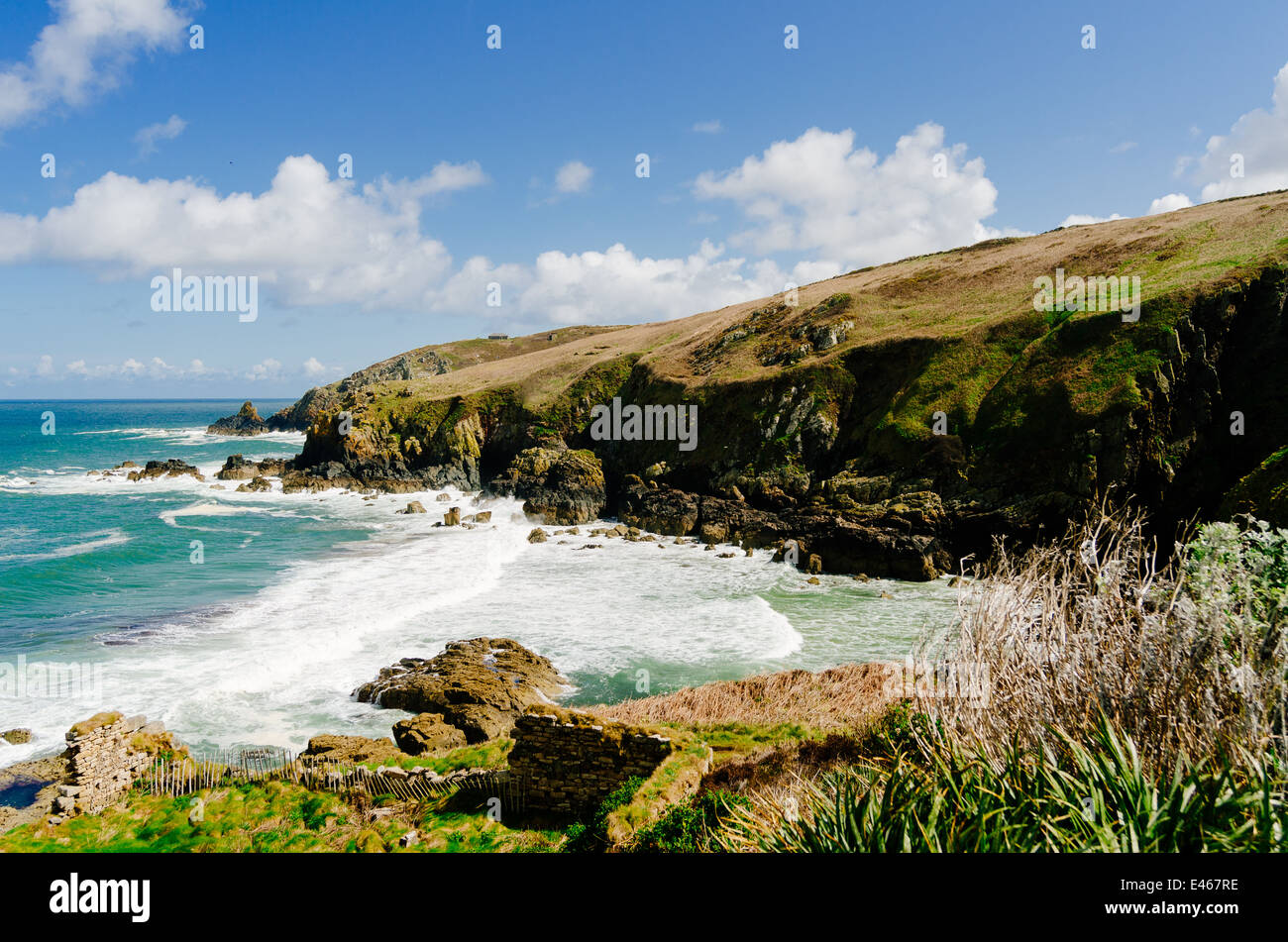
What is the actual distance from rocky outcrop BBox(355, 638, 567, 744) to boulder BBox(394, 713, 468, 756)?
19.9 inches

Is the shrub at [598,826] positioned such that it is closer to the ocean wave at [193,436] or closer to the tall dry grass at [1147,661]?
the tall dry grass at [1147,661]

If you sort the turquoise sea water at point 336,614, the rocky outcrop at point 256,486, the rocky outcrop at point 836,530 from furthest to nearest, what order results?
the rocky outcrop at point 256,486
the rocky outcrop at point 836,530
the turquoise sea water at point 336,614

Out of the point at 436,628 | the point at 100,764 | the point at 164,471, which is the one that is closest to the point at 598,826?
the point at 100,764

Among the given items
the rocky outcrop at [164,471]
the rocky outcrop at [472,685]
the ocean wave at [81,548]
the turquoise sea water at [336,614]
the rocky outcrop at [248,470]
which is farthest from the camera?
the rocky outcrop at [164,471]

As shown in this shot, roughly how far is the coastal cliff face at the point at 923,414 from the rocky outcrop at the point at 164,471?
482 inches

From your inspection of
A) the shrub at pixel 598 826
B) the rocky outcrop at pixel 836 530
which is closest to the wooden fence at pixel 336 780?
the shrub at pixel 598 826

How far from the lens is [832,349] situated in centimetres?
5462

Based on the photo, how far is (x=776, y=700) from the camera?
65.5 feet

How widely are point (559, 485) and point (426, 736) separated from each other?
118 ft

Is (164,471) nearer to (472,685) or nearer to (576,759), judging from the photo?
(472,685)

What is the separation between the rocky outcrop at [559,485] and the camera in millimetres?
51969

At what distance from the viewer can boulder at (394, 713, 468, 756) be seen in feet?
58.7

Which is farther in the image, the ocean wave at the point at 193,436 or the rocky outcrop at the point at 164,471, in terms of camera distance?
the ocean wave at the point at 193,436
